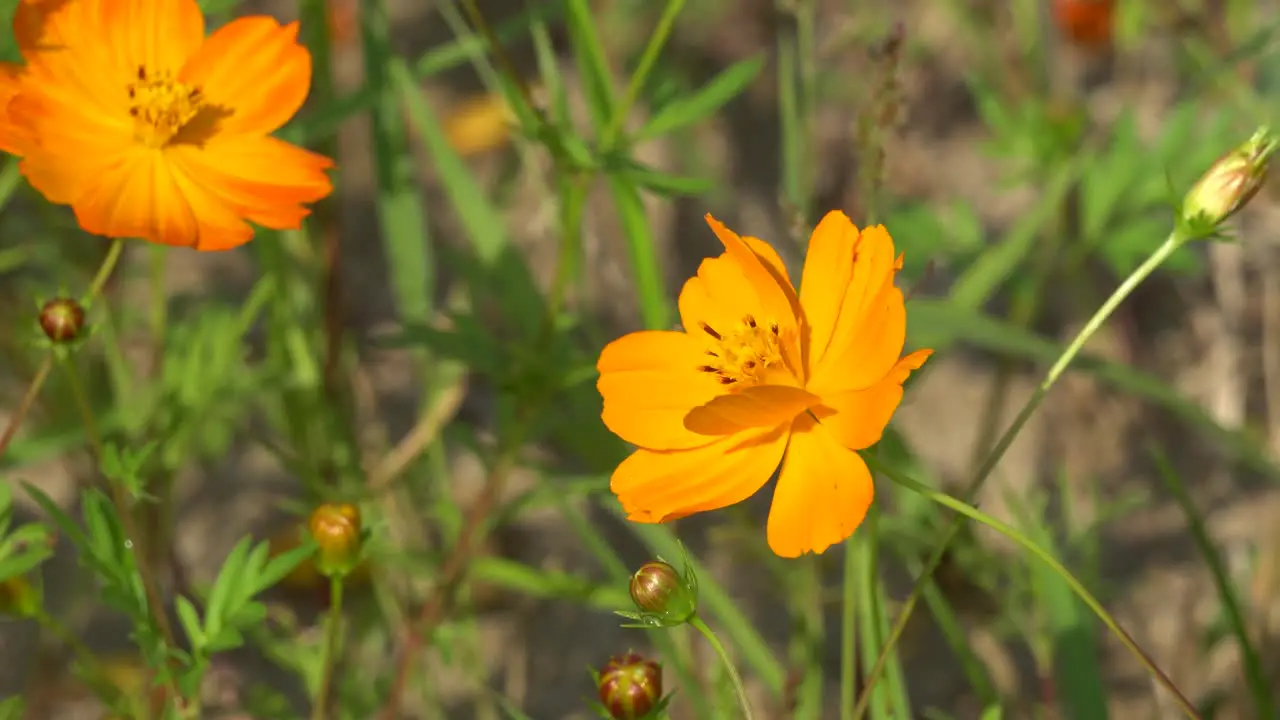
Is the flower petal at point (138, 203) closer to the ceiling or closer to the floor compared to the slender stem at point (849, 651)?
closer to the ceiling

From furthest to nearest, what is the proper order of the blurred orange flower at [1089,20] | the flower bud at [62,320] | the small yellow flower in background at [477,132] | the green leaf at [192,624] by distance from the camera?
the small yellow flower in background at [477,132], the blurred orange flower at [1089,20], the green leaf at [192,624], the flower bud at [62,320]

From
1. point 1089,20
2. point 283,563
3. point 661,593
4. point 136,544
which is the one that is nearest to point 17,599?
point 136,544

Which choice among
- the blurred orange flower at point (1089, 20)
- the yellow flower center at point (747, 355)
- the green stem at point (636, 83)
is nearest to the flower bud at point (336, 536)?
the yellow flower center at point (747, 355)

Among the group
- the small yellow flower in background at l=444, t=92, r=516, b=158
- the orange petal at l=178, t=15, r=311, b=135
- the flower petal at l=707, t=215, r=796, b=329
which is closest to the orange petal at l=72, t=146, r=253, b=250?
the orange petal at l=178, t=15, r=311, b=135

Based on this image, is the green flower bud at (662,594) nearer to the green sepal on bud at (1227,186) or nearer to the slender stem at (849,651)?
the slender stem at (849,651)

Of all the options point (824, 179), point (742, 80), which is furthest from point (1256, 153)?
point (824, 179)

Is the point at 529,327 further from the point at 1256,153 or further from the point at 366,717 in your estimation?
the point at 1256,153

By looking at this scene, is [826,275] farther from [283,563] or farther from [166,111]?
[166,111]

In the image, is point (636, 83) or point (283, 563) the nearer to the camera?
point (283, 563)
